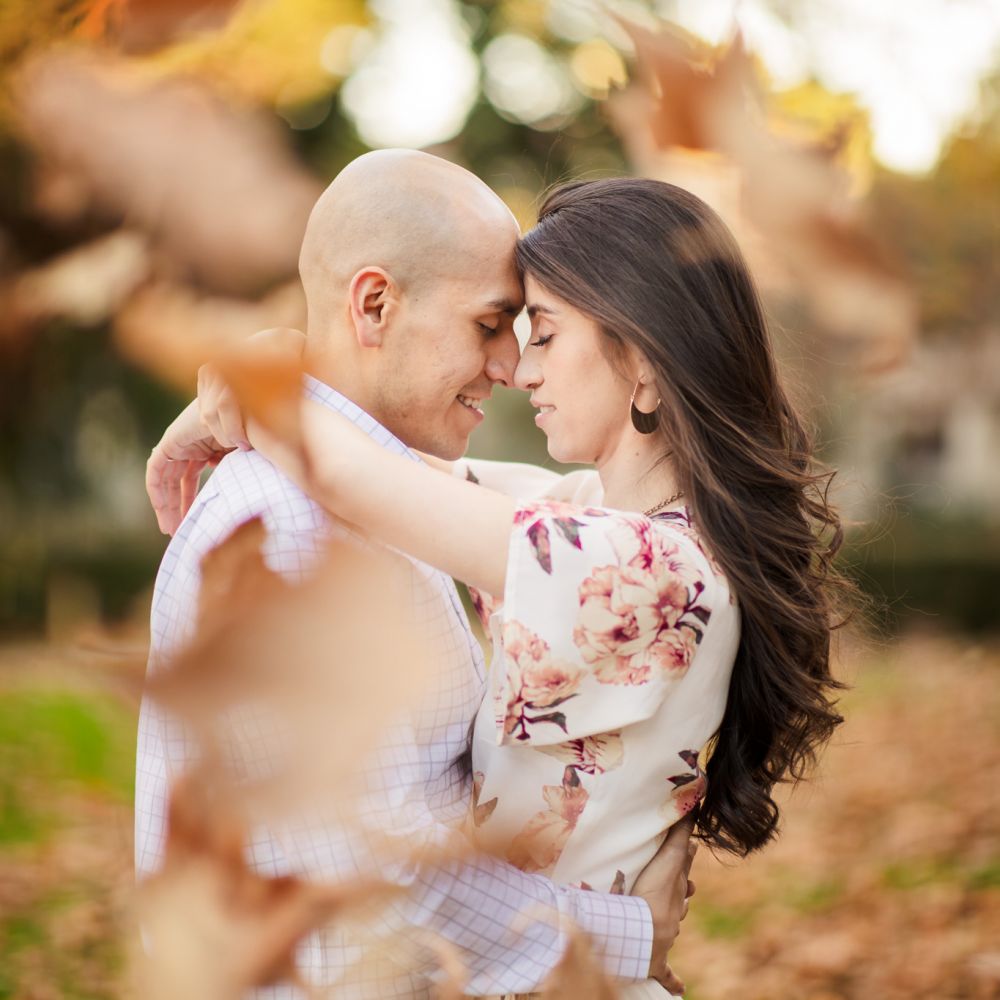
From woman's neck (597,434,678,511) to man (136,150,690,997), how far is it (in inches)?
9.6

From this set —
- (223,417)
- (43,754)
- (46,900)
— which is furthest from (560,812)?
(43,754)

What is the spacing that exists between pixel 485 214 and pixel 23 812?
20.3ft

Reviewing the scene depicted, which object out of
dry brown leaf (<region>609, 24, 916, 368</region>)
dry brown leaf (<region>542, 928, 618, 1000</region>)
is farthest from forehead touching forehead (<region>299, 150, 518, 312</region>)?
dry brown leaf (<region>542, 928, 618, 1000</region>)

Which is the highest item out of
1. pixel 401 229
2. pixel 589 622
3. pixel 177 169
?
pixel 177 169

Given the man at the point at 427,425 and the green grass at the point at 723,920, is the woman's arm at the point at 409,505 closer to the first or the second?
the man at the point at 427,425

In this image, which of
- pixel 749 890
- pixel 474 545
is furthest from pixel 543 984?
pixel 749 890

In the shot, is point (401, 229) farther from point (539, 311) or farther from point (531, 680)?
point (531, 680)

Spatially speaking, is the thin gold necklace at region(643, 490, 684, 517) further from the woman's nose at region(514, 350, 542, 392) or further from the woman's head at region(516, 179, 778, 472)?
the woman's nose at region(514, 350, 542, 392)

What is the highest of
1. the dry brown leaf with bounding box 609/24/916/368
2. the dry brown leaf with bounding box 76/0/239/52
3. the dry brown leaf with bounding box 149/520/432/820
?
the dry brown leaf with bounding box 76/0/239/52

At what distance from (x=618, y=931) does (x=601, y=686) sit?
352 mm

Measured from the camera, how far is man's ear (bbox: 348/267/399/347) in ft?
5.81

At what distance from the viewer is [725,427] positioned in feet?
5.97

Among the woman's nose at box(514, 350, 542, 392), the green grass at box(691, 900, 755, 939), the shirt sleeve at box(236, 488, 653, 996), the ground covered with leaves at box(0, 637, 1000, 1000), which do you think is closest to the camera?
the shirt sleeve at box(236, 488, 653, 996)

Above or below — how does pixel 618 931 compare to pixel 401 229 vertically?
below
